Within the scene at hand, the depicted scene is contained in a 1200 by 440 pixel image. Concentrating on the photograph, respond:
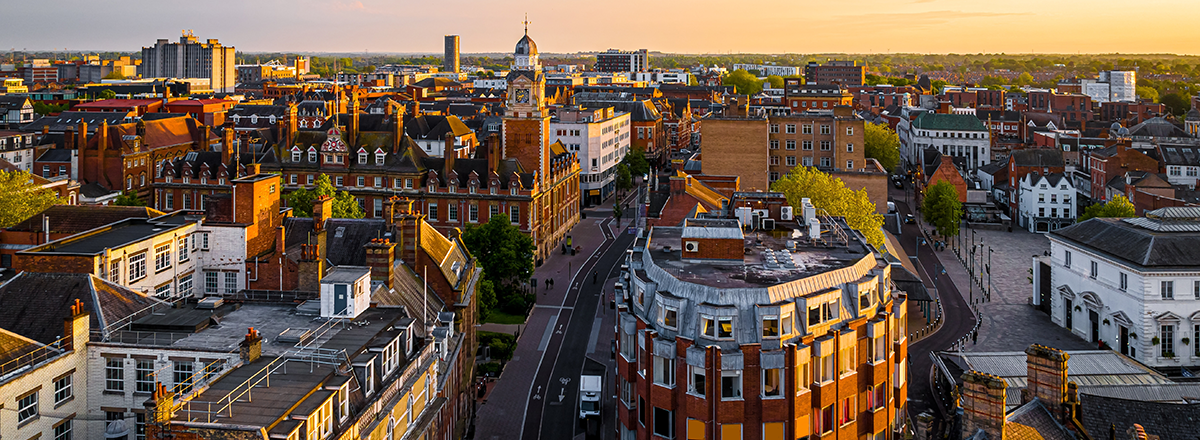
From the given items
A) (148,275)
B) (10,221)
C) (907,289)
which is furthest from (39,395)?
(907,289)

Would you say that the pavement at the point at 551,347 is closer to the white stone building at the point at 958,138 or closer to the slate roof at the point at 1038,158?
the slate roof at the point at 1038,158

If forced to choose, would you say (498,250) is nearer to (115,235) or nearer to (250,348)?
(115,235)

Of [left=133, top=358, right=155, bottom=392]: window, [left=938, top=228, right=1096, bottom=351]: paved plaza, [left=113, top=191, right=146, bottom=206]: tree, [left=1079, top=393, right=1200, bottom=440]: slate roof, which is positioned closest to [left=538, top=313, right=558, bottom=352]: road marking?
[left=938, top=228, right=1096, bottom=351]: paved plaza

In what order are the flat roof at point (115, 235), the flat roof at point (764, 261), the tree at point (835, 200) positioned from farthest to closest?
the tree at point (835, 200) < the flat roof at point (115, 235) < the flat roof at point (764, 261)

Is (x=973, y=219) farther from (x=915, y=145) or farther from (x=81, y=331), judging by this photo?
(x=81, y=331)

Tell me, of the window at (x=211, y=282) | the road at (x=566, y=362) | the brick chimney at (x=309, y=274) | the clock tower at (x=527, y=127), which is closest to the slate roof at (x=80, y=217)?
the window at (x=211, y=282)

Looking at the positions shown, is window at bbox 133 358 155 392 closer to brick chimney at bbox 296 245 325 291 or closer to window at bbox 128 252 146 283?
brick chimney at bbox 296 245 325 291
